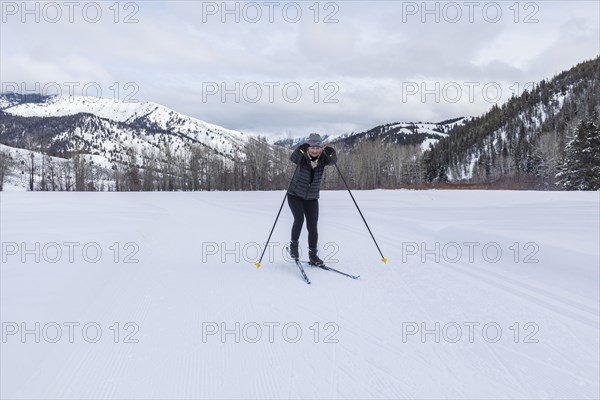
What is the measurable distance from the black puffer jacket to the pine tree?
47.8 metres

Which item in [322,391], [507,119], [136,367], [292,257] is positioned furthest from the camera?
[507,119]

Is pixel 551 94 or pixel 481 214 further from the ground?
pixel 551 94

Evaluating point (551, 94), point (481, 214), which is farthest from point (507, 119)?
point (481, 214)

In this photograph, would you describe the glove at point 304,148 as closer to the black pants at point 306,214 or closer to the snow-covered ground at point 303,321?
the black pants at point 306,214

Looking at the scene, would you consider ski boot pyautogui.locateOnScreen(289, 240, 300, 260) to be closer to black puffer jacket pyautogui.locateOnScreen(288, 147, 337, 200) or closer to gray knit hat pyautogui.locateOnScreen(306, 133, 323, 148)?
black puffer jacket pyautogui.locateOnScreen(288, 147, 337, 200)

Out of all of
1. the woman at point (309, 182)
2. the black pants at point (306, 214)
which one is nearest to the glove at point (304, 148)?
the woman at point (309, 182)

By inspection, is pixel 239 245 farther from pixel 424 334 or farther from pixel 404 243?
pixel 424 334

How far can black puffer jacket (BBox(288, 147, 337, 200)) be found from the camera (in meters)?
5.28

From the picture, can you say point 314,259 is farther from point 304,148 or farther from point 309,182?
point 304,148

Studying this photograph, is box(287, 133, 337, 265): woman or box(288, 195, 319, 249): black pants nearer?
box(287, 133, 337, 265): woman

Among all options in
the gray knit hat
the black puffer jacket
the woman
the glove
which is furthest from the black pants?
the gray knit hat

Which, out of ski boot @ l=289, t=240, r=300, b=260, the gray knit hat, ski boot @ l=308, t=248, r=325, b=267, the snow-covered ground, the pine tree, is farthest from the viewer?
the pine tree

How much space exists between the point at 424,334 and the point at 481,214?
8.22 m

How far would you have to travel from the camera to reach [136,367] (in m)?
2.55
